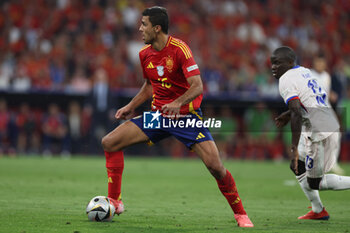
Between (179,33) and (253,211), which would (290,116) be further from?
(179,33)

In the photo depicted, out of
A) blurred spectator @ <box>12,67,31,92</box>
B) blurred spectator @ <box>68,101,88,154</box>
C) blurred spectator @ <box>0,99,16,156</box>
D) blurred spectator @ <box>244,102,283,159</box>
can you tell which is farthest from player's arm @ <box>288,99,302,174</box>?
blurred spectator @ <box>0,99,16,156</box>

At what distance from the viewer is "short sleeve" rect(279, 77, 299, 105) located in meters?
6.89

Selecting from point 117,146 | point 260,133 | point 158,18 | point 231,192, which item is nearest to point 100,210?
point 117,146

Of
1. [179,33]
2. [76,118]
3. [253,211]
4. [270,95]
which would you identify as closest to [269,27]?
[179,33]

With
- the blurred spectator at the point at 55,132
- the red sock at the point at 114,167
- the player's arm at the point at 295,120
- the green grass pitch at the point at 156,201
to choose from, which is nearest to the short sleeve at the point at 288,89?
the player's arm at the point at 295,120

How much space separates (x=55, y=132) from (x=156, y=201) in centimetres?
1208

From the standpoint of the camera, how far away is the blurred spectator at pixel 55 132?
67.9ft

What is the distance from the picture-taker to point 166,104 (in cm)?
669

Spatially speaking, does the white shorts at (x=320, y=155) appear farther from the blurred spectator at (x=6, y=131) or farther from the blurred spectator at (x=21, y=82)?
the blurred spectator at (x=6, y=131)

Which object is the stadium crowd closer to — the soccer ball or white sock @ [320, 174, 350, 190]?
white sock @ [320, 174, 350, 190]

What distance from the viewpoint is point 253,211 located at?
8.29 m

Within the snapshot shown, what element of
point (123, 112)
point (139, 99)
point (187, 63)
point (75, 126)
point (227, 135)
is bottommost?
point (227, 135)

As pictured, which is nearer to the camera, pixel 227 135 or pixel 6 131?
pixel 6 131

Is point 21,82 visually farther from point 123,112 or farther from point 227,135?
point 123,112
